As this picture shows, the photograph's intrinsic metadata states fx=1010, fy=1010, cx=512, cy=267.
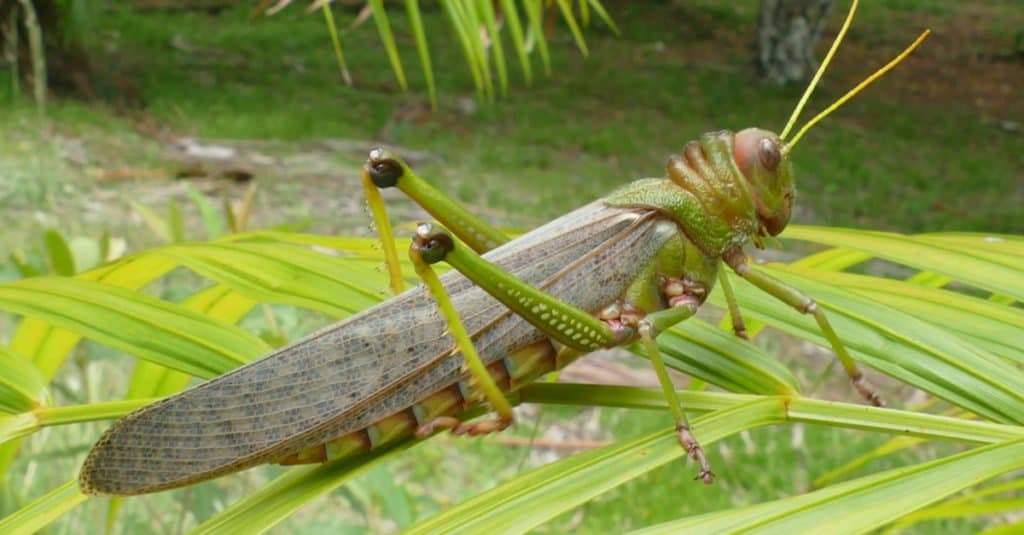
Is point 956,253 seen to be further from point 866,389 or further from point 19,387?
point 19,387

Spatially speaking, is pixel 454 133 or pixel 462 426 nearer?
pixel 462 426

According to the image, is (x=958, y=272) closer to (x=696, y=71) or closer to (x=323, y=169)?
(x=323, y=169)

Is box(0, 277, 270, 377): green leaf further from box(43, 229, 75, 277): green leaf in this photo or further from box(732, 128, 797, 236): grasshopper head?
box(43, 229, 75, 277): green leaf

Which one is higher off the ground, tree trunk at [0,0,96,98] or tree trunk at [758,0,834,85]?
tree trunk at [0,0,96,98]

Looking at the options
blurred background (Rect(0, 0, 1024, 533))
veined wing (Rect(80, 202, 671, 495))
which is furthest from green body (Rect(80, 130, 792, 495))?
blurred background (Rect(0, 0, 1024, 533))

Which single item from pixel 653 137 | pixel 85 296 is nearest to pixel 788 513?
pixel 85 296

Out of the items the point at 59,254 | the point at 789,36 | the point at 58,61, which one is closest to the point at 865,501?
the point at 59,254

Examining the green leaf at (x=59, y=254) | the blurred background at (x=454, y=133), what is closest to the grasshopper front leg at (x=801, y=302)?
the blurred background at (x=454, y=133)

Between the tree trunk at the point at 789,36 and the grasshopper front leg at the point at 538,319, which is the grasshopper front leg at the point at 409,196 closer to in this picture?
the grasshopper front leg at the point at 538,319
